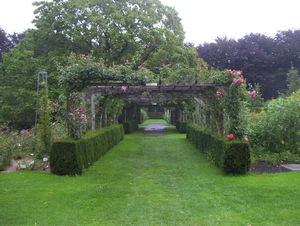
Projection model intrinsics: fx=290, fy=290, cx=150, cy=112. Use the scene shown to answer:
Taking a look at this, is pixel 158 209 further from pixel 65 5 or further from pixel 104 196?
pixel 65 5

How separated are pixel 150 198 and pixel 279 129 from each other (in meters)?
5.21

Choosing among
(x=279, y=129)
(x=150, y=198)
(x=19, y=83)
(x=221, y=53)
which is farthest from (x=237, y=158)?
(x=221, y=53)

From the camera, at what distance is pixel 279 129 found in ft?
27.9

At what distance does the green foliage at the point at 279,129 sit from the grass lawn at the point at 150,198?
220cm

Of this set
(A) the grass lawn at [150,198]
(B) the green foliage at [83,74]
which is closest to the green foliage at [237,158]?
(A) the grass lawn at [150,198]

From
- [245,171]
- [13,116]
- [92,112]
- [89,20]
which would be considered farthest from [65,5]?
[245,171]

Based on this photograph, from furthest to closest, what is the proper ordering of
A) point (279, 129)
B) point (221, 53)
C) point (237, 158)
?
1. point (221, 53)
2. point (279, 129)
3. point (237, 158)

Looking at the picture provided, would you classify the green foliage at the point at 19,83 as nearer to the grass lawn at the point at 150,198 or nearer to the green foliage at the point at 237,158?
the grass lawn at the point at 150,198

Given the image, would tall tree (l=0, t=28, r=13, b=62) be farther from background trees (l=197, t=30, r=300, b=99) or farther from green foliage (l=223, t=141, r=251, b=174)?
green foliage (l=223, t=141, r=251, b=174)

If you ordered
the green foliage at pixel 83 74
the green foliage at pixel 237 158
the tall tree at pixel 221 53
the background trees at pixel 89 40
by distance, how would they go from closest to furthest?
1. the green foliage at pixel 237 158
2. the green foliage at pixel 83 74
3. the background trees at pixel 89 40
4. the tall tree at pixel 221 53

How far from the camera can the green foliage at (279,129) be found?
8.42 m

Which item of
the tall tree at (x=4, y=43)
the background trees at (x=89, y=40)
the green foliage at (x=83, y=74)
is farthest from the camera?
the tall tree at (x=4, y=43)

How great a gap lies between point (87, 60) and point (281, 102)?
593 centimetres

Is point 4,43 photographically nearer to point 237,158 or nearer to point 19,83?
point 19,83
